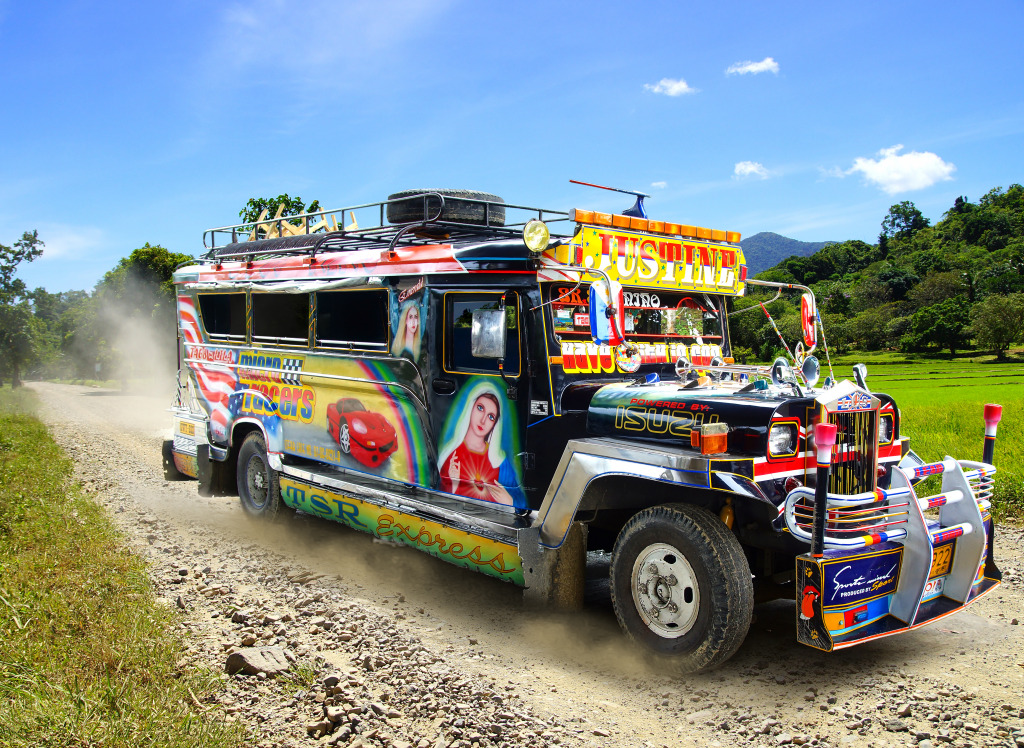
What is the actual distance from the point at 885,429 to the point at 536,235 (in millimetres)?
2442

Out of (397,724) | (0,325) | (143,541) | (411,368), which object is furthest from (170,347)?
(397,724)

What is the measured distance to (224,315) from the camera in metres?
8.73

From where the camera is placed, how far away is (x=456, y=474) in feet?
19.1

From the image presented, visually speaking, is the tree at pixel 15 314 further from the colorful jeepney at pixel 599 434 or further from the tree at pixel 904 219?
the tree at pixel 904 219

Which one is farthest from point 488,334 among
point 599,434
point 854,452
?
point 854,452

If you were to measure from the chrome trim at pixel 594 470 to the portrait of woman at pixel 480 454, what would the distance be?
500mm

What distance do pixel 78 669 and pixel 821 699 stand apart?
406 cm

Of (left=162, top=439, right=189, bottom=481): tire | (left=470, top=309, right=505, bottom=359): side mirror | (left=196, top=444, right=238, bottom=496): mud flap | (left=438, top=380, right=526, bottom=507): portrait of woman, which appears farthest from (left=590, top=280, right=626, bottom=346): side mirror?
(left=162, top=439, right=189, bottom=481): tire

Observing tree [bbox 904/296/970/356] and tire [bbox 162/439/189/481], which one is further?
tree [bbox 904/296/970/356]

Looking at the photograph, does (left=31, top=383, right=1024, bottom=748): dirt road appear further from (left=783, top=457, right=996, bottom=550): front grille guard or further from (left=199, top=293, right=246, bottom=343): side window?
(left=199, top=293, right=246, bottom=343): side window

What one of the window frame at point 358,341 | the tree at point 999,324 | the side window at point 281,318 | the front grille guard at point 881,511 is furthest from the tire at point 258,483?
the tree at point 999,324

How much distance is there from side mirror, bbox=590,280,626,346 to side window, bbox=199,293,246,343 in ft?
16.9

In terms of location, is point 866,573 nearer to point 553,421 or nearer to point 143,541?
point 553,421

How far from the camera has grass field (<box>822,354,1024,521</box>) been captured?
858cm
